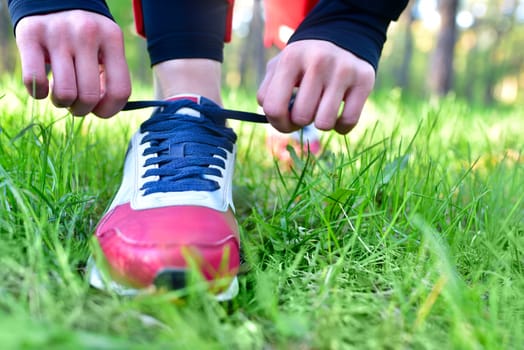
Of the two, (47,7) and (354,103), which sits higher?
(47,7)

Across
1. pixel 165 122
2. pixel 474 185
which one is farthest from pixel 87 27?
pixel 474 185

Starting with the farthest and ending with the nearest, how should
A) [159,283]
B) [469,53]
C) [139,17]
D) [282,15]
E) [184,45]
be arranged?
[469,53], [282,15], [139,17], [184,45], [159,283]

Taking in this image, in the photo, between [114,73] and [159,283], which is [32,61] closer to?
[114,73]

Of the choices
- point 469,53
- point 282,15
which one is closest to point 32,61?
point 282,15

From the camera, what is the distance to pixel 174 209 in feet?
2.30

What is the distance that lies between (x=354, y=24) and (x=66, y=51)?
51 centimetres

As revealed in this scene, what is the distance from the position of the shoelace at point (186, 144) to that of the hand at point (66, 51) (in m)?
0.15

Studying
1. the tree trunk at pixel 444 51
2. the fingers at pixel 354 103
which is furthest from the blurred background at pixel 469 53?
the fingers at pixel 354 103

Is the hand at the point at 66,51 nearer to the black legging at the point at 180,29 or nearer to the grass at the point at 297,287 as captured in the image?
the grass at the point at 297,287

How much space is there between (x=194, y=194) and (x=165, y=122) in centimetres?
22

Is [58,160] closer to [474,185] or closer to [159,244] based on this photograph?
[159,244]

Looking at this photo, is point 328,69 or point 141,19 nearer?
point 328,69

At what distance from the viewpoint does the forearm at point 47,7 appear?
0.75m

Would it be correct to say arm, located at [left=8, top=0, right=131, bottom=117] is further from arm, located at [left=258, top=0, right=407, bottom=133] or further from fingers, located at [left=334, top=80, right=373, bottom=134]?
fingers, located at [left=334, top=80, right=373, bottom=134]
